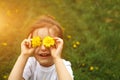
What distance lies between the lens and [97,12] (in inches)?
205

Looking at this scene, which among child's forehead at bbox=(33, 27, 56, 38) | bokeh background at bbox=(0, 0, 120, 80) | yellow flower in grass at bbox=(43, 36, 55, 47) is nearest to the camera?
yellow flower in grass at bbox=(43, 36, 55, 47)

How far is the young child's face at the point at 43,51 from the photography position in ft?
10.1

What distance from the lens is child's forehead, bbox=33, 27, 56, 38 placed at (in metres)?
3.14

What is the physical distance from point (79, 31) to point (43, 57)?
1.83m

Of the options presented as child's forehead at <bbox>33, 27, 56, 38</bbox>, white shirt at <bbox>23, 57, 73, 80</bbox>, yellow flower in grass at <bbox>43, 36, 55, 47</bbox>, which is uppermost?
child's forehead at <bbox>33, 27, 56, 38</bbox>

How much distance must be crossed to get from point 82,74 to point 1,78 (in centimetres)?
84

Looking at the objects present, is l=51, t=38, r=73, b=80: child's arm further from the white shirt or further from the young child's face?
the white shirt

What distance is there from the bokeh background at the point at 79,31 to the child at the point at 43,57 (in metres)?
0.90

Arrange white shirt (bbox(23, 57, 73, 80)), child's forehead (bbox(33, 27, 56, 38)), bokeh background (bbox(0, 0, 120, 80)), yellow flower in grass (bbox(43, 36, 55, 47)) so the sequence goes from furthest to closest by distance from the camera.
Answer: bokeh background (bbox(0, 0, 120, 80)), white shirt (bbox(23, 57, 73, 80)), child's forehead (bbox(33, 27, 56, 38)), yellow flower in grass (bbox(43, 36, 55, 47))

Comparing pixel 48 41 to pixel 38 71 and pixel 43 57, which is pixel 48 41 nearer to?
pixel 43 57

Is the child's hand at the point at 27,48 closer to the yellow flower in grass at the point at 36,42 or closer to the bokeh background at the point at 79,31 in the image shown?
the yellow flower in grass at the point at 36,42

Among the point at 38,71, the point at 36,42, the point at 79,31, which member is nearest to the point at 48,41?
the point at 36,42

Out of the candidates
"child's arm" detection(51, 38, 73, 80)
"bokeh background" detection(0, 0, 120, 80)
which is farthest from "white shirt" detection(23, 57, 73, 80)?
"bokeh background" detection(0, 0, 120, 80)

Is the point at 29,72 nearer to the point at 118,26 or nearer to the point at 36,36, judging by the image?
the point at 36,36
